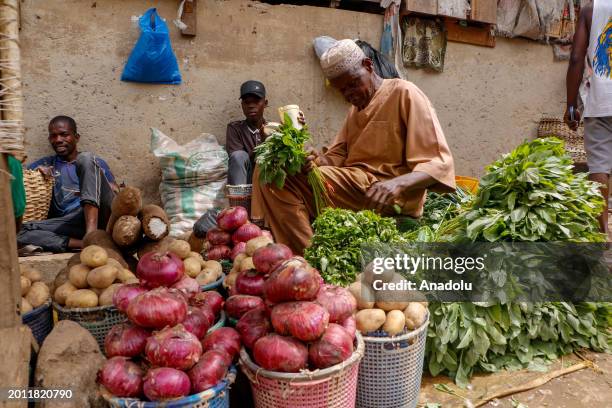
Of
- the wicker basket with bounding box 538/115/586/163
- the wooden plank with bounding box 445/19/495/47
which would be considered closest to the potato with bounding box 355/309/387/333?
the wooden plank with bounding box 445/19/495/47

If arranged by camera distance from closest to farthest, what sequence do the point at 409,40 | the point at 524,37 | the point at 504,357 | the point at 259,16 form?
the point at 504,357 → the point at 259,16 → the point at 409,40 → the point at 524,37

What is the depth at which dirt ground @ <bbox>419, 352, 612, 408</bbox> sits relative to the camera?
2373 millimetres

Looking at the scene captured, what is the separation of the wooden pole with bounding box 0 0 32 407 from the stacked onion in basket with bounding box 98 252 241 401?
12.8 inches

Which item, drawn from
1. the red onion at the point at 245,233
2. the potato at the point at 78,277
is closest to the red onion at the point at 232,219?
the red onion at the point at 245,233

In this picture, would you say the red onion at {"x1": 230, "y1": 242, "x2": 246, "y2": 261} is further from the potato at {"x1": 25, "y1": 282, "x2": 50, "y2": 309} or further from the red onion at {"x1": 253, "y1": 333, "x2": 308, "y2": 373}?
the red onion at {"x1": 253, "y1": 333, "x2": 308, "y2": 373}

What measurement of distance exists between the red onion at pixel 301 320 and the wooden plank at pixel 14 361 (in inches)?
39.7

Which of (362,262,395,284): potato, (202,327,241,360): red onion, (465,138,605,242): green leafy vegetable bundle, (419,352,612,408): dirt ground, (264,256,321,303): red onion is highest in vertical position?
(465,138,605,242): green leafy vegetable bundle

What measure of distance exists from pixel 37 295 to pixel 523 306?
9.20ft

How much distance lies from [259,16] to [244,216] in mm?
3062

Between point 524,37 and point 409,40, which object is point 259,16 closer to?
point 409,40

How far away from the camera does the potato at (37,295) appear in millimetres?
2584

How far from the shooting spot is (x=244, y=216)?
3348mm

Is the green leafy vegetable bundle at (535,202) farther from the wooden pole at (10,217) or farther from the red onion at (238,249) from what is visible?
the wooden pole at (10,217)

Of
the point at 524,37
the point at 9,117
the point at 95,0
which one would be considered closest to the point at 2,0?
the point at 9,117
